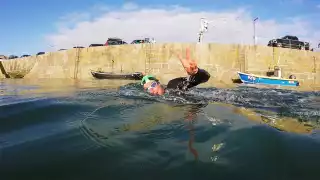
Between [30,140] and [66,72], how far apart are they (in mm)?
30760

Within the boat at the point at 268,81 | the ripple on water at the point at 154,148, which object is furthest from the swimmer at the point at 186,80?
the boat at the point at 268,81

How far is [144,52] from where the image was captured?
30.3m

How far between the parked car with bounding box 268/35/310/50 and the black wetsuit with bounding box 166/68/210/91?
24969mm

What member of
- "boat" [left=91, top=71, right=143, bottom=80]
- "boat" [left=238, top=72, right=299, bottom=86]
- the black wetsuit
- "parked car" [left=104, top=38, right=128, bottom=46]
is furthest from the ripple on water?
"parked car" [left=104, top=38, right=128, bottom=46]

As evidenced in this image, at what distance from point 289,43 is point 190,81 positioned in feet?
89.0

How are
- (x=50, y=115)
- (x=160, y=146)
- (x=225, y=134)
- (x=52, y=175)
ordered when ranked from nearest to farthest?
1. (x=52, y=175)
2. (x=160, y=146)
3. (x=225, y=134)
4. (x=50, y=115)

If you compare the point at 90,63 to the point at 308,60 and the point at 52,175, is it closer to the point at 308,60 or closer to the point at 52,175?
the point at 308,60

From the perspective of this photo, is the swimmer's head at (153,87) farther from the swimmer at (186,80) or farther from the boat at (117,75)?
the boat at (117,75)

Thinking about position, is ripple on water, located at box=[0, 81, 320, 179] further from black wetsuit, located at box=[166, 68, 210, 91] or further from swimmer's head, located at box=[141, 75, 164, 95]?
swimmer's head, located at box=[141, 75, 164, 95]

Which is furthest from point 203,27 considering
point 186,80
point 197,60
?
point 186,80

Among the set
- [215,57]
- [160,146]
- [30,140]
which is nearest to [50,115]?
[30,140]

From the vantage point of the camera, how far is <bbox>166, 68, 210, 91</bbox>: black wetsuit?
7500mm

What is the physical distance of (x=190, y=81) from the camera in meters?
8.04

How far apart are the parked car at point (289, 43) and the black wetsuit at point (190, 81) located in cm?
2497
